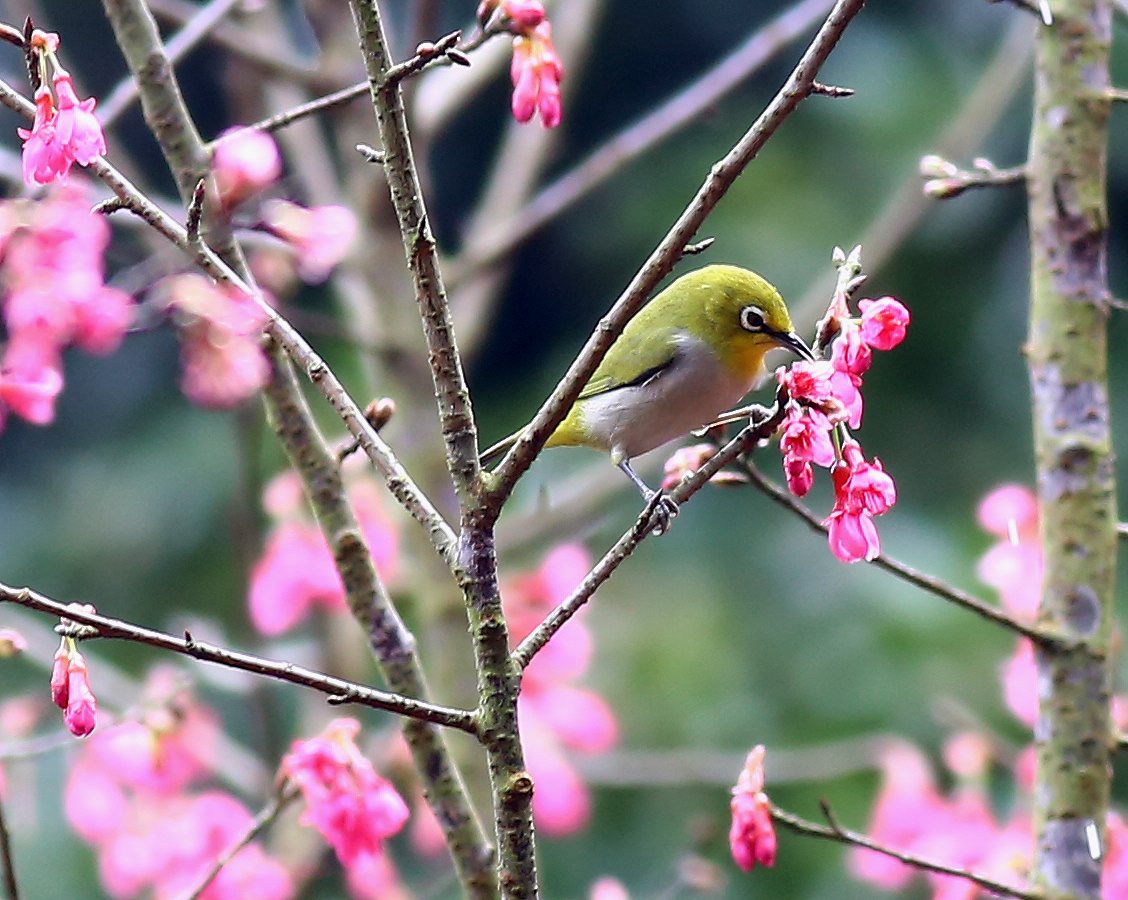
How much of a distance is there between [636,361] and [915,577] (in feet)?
3.42

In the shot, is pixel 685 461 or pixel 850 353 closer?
pixel 850 353

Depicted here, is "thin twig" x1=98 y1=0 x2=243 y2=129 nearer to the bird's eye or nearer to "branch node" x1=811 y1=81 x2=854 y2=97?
the bird's eye

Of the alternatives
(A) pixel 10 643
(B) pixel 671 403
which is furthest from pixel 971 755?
(A) pixel 10 643

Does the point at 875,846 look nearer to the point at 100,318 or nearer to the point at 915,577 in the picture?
the point at 915,577

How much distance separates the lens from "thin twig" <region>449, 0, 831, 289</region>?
3.64 meters

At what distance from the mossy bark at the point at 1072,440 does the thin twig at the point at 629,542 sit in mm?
621

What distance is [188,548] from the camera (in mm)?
7496

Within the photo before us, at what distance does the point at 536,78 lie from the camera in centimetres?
170

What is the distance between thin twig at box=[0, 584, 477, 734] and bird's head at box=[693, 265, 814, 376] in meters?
1.34

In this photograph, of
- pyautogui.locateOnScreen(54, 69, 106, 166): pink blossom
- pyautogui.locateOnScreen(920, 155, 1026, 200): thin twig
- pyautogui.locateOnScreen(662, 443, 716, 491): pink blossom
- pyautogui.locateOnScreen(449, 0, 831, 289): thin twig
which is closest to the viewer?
pyautogui.locateOnScreen(54, 69, 106, 166): pink blossom

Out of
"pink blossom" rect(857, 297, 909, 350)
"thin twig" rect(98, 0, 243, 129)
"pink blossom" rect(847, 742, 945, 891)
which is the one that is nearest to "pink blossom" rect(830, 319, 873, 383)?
"pink blossom" rect(857, 297, 909, 350)

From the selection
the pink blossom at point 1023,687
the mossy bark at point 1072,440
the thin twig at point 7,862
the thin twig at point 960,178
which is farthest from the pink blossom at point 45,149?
the pink blossom at point 1023,687

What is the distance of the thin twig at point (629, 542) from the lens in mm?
1444

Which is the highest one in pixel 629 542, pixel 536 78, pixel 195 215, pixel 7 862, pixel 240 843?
pixel 536 78
